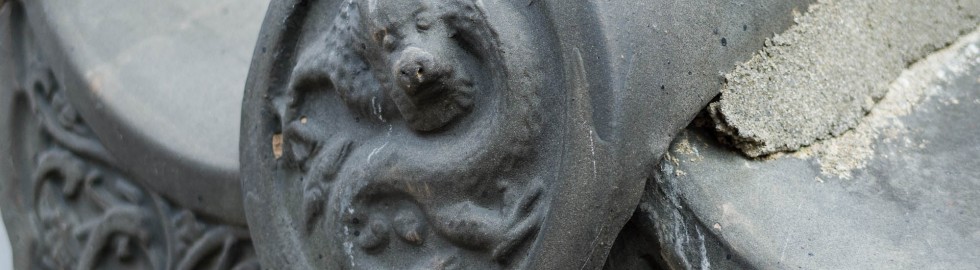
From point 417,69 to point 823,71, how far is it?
1.15ft

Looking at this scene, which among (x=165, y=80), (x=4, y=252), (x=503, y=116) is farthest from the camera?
(x=4, y=252)

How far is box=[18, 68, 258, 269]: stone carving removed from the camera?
4.36 ft

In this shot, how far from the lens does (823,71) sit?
91cm

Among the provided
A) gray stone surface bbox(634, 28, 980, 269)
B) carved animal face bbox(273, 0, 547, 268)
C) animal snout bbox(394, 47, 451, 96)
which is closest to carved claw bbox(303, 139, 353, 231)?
carved animal face bbox(273, 0, 547, 268)

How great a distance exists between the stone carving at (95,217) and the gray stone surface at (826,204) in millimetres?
638

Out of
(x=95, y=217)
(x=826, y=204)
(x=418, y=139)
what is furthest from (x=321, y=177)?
(x=95, y=217)

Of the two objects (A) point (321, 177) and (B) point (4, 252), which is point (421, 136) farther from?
(B) point (4, 252)

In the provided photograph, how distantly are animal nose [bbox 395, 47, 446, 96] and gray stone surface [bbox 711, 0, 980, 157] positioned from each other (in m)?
0.23

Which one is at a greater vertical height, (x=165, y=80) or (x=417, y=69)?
(x=417, y=69)

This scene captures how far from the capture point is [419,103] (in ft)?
2.85

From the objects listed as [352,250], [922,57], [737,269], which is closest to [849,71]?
[922,57]

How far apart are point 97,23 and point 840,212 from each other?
103cm

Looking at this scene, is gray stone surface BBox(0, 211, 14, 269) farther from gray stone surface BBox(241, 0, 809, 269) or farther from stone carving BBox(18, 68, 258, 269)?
gray stone surface BBox(241, 0, 809, 269)

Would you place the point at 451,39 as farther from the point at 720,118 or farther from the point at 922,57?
the point at 922,57
